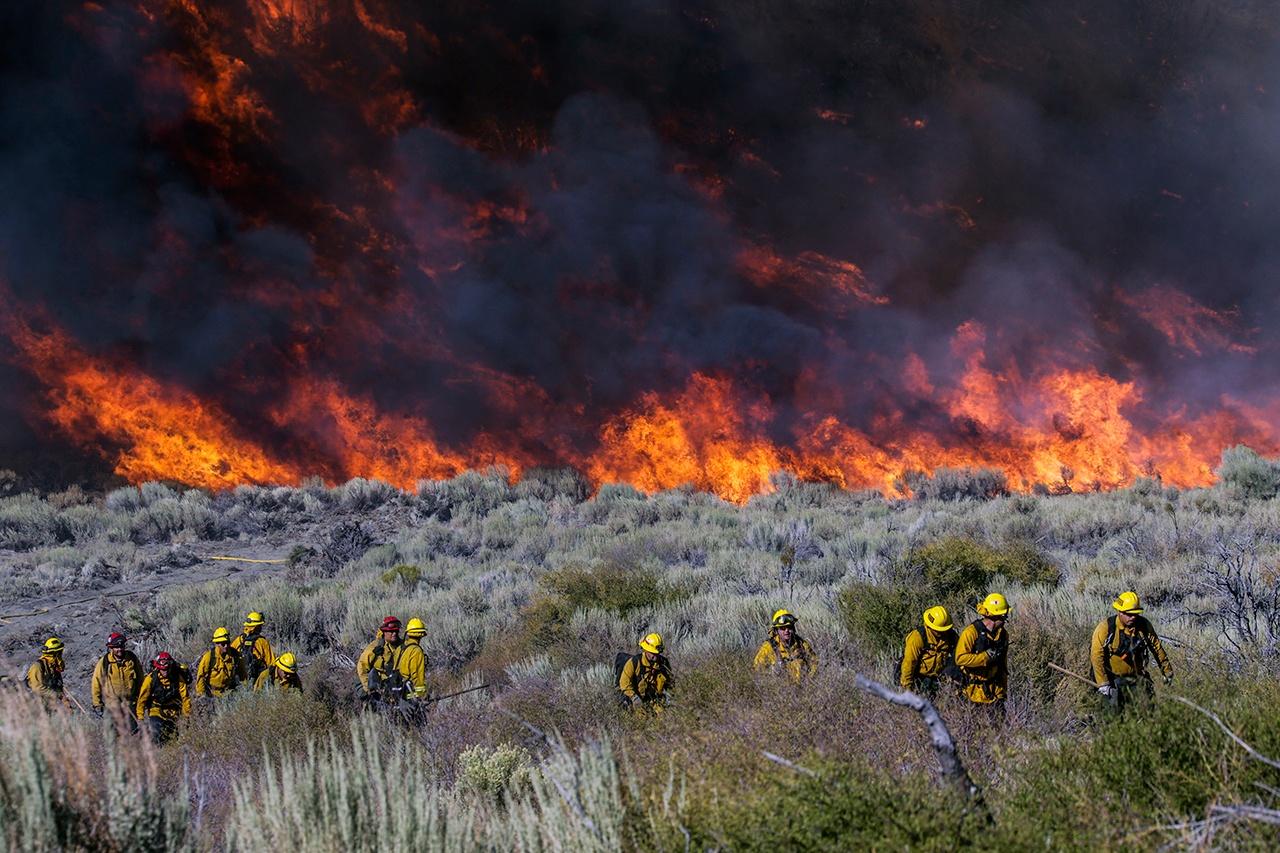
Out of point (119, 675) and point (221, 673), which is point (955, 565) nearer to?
point (221, 673)

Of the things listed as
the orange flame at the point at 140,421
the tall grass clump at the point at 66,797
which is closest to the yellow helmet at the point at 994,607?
the tall grass clump at the point at 66,797

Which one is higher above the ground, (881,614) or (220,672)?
(220,672)

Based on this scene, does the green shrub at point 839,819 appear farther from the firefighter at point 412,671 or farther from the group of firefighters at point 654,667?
the firefighter at point 412,671

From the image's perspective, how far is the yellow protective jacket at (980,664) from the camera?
6.10 metres

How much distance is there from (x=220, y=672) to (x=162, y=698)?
829 mm

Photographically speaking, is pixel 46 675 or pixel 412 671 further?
pixel 46 675

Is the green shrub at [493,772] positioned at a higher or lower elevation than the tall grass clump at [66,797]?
lower

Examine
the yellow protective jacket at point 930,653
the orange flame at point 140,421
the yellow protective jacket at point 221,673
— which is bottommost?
the yellow protective jacket at point 930,653

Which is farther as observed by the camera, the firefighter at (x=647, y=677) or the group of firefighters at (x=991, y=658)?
the firefighter at (x=647, y=677)

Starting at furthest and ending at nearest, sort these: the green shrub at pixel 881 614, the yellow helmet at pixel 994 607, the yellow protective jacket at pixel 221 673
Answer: the yellow protective jacket at pixel 221 673 < the green shrub at pixel 881 614 < the yellow helmet at pixel 994 607

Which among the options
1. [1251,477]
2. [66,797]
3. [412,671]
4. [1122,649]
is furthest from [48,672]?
[1251,477]

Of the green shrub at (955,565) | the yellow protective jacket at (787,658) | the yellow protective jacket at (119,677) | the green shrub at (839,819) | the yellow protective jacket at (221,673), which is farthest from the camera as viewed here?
the green shrub at (955,565)

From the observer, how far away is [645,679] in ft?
23.8

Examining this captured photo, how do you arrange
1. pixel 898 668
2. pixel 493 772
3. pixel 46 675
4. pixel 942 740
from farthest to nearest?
pixel 46 675
pixel 898 668
pixel 493 772
pixel 942 740
